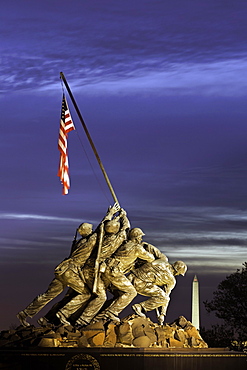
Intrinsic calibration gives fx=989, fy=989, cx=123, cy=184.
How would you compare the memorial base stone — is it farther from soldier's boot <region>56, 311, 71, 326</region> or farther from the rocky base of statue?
soldier's boot <region>56, 311, 71, 326</region>

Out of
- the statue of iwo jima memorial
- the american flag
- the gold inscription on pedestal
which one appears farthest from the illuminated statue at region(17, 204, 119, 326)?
the gold inscription on pedestal

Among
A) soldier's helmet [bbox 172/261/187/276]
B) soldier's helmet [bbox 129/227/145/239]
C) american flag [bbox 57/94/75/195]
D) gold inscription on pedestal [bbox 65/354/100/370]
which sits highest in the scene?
american flag [bbox 57/94/75/195]

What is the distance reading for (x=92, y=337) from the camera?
2928 cm

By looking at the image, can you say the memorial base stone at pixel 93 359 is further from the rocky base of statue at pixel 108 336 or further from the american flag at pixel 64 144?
the american flag at pixel 64 144

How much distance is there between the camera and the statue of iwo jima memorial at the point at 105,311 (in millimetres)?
28969

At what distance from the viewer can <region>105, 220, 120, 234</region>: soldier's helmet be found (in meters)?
31.7

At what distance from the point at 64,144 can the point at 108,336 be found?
7.26m

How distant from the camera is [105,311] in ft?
101

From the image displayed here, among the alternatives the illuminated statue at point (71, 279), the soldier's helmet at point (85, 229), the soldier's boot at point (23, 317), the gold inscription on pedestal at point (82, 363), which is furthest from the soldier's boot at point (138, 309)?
the soldier's boot at point (23, 317)

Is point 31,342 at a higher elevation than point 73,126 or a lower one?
lower

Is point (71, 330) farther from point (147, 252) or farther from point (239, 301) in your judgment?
point (239, 301)

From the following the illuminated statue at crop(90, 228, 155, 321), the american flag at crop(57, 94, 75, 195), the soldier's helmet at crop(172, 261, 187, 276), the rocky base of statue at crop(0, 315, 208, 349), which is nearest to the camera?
the rocky base of statue at crop(0, 315, 208, 349)

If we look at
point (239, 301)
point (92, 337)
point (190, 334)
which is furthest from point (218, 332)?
point (92, 337)

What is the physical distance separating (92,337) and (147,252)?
12.4 feet
